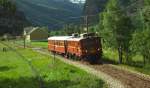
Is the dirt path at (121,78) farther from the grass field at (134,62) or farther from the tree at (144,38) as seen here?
the tree at (144,38)

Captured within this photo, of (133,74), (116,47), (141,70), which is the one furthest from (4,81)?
(116,47)

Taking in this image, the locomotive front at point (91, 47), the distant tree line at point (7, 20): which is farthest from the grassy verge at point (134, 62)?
the distant tree line at point (7, 20)

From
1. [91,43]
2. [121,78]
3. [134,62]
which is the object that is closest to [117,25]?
[91,43]

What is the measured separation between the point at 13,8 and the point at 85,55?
135287 mm

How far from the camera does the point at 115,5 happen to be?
48.9 metres

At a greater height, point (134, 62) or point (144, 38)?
point (144, 38)

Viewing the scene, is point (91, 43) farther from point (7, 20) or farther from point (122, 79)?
point (7, 20)

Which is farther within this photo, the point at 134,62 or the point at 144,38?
the point at 134,62

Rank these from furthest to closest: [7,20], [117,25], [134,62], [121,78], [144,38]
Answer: [7,20] → [134,62] → [117,25] → [144,38] → [121,78]

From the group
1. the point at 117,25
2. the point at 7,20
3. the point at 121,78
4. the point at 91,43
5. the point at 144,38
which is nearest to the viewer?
the point at 121,78

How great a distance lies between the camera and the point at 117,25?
49.3 meters

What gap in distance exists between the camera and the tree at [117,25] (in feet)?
161

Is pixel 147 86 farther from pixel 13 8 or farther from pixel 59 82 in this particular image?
pixel 13 8

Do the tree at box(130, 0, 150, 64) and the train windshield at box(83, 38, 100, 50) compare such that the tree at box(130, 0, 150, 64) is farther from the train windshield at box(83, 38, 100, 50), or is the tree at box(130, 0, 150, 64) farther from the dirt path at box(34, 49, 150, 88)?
the train windshield at box(83, 38, 100, 50)
